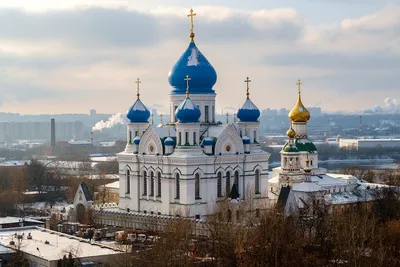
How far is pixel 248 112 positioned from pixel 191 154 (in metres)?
3.26

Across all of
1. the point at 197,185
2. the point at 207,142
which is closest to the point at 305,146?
the point at 207,142

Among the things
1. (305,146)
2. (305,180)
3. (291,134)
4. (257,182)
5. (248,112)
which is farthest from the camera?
(305,146)

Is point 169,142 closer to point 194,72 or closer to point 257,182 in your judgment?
point 194,72

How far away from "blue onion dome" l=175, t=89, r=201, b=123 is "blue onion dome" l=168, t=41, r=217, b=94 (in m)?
1.57

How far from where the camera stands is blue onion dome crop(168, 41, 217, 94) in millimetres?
26891

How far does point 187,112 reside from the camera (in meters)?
25.3

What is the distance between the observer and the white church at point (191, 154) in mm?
25266

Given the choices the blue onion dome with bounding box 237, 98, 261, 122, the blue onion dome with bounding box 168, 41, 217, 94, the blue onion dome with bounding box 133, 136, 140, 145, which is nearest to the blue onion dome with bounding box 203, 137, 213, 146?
the blue onion dome with bounding box 168, 41, 217, 94

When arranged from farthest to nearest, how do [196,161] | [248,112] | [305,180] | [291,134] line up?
1. [291,134]
2. [305,180]
3. [248,112]
4. [196,161]

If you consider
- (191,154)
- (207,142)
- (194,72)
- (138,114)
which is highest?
(194,72)

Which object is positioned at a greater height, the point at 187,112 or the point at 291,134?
the point at 187,112

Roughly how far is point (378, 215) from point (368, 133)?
439 ft

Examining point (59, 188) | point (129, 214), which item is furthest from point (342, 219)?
point (59, 188)

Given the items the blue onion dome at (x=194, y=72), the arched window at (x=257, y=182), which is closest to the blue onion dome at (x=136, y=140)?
the blue onion dome at (x=194, y=72)
